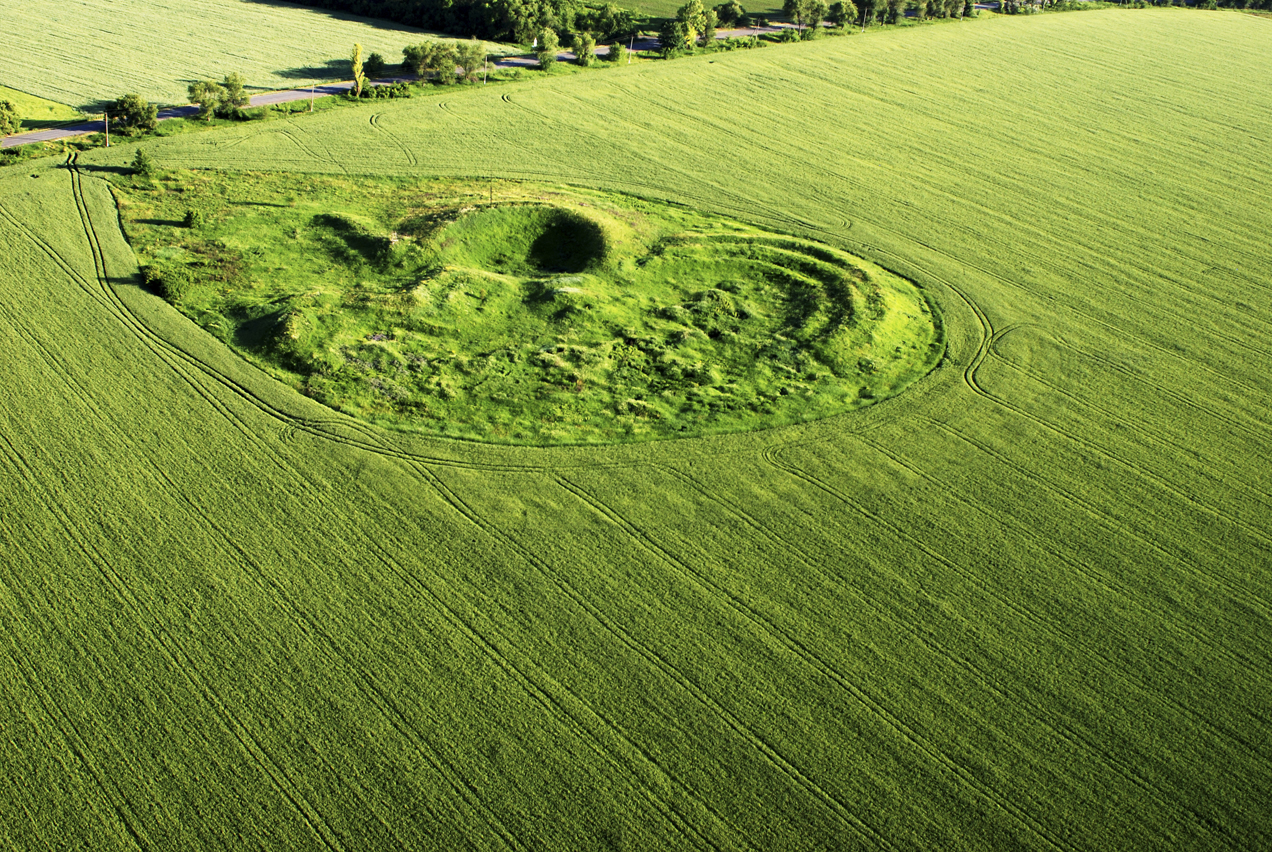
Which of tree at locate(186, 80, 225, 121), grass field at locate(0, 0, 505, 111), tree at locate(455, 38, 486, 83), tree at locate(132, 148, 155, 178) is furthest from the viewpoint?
tree at locate(455, 38, 486, 83)

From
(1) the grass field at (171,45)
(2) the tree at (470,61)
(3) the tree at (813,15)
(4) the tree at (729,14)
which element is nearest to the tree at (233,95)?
(1) the grass field at (171,45)

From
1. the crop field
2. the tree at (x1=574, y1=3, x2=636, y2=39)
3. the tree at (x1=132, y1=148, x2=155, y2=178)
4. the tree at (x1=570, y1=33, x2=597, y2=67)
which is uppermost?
the tree at (x1=574, y1=3, x2=636, y2=39)

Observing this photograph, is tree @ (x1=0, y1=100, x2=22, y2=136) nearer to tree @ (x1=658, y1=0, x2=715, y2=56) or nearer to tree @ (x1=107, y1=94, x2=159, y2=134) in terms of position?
tree @ (x1=107, y1=94, x2=159, y2=134)

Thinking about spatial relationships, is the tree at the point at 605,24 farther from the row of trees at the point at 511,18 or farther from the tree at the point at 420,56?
the tree at the point at 420,56

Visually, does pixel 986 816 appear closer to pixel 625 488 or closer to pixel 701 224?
pixel 625 488

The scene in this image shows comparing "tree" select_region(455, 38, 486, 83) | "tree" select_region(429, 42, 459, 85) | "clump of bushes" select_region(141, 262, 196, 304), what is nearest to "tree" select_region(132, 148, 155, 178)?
"clump of bushes" select_region(141, 262, 196, 304)

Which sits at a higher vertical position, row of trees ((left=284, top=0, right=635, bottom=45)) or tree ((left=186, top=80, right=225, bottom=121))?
row of trees ((left=284, top=0, right=635, bottom=45))

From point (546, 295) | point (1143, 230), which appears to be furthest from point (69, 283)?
point (1143, 230)
